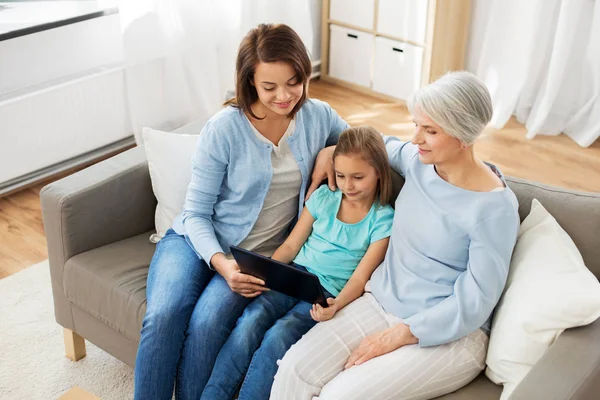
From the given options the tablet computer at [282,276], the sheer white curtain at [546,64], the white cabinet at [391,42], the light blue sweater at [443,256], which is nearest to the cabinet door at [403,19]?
the white cabinet at [391,42]

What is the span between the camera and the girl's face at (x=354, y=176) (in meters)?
1.99

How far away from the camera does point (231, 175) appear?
212 cm

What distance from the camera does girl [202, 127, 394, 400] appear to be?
1.90 meters

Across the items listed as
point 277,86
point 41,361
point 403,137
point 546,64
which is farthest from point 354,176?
point 546,64

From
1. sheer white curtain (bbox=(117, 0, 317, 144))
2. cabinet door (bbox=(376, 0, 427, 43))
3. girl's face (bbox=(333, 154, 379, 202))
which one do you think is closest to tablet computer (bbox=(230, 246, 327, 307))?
girl's face (bbox=(333, 154, 379, 202))

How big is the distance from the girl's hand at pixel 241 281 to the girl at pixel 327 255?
0.03m

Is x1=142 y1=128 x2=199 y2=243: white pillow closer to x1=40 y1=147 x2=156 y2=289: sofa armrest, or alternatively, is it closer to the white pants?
x1=40 y1=147 x2=156 y2=289: sofa armrest

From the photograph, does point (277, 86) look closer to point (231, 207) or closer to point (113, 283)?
point (231, 207)

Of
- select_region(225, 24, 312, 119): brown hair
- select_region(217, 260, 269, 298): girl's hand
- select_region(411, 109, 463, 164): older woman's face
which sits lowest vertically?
select_region(217, 260, 269, 298): girl's hand

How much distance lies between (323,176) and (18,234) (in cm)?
155

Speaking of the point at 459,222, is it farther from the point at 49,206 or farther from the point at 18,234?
the point at 18,234

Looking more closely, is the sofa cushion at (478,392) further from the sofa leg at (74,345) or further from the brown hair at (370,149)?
the sofa leg at (74,345)

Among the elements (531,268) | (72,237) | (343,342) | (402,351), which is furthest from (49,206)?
(531,268)

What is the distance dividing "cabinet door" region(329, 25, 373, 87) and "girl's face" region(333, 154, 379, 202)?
254cm
